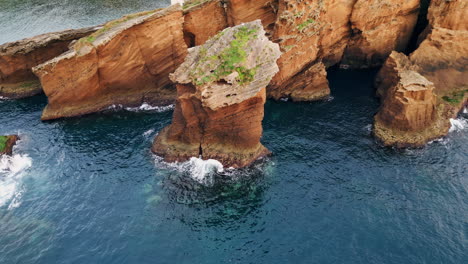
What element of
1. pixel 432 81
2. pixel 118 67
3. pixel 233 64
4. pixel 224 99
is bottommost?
pixel 432 81

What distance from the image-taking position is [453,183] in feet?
115

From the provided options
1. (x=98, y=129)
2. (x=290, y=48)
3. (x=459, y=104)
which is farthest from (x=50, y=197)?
(x=459, y=104)

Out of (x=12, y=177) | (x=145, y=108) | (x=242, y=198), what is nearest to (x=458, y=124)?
(x=242, y=198)

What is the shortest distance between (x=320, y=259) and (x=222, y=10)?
39.8m

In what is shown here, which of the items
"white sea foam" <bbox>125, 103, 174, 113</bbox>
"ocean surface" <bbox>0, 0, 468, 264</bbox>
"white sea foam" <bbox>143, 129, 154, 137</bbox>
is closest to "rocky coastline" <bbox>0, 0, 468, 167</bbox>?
"white sea foam" <bbox>125, 103, 174, 113</bbox>

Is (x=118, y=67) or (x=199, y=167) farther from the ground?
(x=118, y=67)

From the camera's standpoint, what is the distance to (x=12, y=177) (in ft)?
127

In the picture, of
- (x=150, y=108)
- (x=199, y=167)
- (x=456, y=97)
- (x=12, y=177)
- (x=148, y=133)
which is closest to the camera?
(x=199, y=167)

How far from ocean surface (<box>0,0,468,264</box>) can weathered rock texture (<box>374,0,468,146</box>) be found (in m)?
1.69

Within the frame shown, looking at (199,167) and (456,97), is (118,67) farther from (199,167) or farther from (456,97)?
(456,97)

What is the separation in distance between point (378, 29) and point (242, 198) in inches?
1344

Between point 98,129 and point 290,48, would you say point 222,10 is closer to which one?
point 290,48

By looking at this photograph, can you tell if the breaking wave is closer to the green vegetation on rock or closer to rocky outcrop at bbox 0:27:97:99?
rocky outcrop at bbox 0:27:97:99

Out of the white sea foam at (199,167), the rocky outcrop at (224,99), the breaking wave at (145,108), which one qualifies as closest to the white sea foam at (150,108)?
the breaking wave at (145,108)
